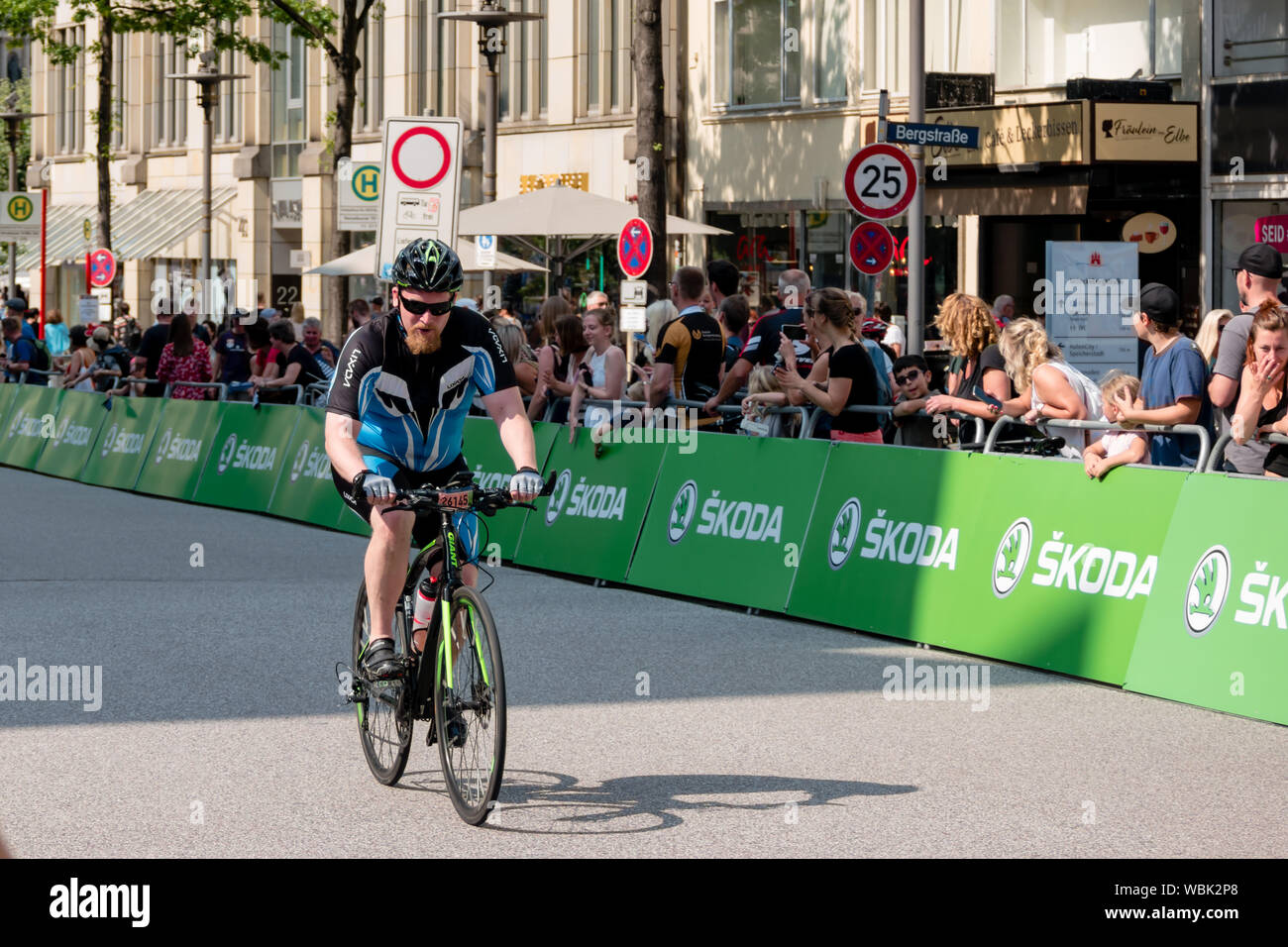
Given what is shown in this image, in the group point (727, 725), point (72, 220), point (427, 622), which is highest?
point (72, 220)

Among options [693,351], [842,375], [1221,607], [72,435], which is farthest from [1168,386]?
[72,435]

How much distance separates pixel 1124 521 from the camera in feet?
34.8

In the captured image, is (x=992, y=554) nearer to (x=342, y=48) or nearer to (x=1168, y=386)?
(x=1168, y=386)

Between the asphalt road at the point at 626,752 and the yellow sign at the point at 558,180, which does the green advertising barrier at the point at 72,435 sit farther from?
the yellow sign at the point at 558,180

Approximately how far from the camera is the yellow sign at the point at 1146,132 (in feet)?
Result: 88.5

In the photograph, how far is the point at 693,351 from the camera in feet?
51.0

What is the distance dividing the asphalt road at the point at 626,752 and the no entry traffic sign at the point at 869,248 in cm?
784

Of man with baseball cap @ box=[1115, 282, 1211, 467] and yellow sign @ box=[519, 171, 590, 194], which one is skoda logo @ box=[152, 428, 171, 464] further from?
yellow sign @ box=[519, 171, 590, 194]

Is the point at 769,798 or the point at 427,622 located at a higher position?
the point at 427,622

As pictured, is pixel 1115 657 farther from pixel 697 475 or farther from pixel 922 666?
pixel 697 475

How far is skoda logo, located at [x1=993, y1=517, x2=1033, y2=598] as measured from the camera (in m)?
11.2

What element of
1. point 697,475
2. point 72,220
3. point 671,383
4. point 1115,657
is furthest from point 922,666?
point 72,220

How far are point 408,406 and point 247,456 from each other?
12918 millimetres

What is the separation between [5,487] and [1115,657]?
49.9 feet
